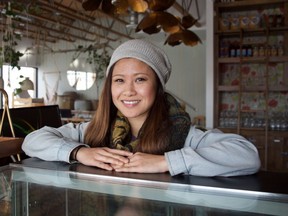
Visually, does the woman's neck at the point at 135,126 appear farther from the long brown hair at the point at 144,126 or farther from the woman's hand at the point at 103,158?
the woman's hand at the point at 103,158

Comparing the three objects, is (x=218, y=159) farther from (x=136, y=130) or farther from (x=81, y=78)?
(x=81, y=78)

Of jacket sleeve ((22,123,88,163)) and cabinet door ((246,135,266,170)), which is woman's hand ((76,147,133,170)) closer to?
jacket sleeve ((22,123,88,163))

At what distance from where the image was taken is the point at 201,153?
3.76ft

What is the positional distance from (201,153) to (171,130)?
318 millimetres

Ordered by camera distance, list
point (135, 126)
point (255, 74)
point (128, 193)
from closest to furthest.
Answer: point (128, 193) < point (135, 126) < point (255, 74)

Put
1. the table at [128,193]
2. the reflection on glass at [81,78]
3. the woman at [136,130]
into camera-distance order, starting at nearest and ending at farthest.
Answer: the table at [128,193] → the woman at [136,130] → the reflection on glass at [81,78]

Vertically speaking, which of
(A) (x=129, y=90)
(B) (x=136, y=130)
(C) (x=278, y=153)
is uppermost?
(A) (x=129, y=90)

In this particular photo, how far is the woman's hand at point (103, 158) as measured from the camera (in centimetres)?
109

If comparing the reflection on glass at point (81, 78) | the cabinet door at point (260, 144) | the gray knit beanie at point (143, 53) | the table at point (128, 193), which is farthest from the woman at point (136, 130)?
the reflection on glass at point (81, 78)

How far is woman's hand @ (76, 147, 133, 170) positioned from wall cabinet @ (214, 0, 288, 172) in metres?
4.10

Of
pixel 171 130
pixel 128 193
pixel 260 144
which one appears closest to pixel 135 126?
pixel 171 130

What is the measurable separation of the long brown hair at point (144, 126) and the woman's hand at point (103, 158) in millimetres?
219

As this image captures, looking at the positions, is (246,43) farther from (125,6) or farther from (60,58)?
(60,58)

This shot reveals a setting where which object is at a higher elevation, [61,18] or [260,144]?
[61,18]
